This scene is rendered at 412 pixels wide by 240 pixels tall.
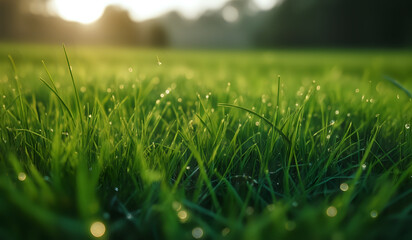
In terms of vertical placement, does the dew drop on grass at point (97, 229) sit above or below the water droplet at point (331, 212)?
above

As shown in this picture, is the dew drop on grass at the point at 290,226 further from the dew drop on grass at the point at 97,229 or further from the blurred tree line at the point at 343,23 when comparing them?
the blurred tree line at the point at 343,23

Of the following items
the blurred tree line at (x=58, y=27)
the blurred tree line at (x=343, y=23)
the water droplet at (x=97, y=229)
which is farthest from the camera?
the blurred tree line at (x=58, y=27)

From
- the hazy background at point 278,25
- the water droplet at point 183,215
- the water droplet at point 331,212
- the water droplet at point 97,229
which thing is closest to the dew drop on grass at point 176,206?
the water droplet at point 183,215

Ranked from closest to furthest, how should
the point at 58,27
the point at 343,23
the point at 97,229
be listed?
the point at 97,229
the point at 58,27
the point at 343,23

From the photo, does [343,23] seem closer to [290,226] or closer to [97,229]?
[290,226]

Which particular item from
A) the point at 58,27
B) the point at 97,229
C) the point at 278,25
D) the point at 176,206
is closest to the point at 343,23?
the point at 278,25

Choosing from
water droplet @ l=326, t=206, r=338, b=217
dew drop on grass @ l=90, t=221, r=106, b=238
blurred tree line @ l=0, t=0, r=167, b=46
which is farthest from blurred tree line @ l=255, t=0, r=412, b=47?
dew drop on grass @ l=90, t=221, r=106, b=238

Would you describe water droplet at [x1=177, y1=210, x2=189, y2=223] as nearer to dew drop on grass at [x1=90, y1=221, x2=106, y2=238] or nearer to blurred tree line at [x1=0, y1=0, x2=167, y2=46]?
dew drop on grass at [x1=90, y1=221, x2=106, y2=238]

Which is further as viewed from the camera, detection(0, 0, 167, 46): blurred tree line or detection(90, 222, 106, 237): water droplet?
detection(0, 0, 167, 46): blurred tree line

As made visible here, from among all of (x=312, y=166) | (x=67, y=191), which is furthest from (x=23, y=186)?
(x=312, y=166)

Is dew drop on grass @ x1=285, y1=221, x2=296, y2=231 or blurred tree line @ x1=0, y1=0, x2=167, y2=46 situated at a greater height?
blurred tree line @ x1=0, y1=0, x2=167, y2=46

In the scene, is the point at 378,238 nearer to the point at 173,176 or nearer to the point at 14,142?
the point at 173,176
